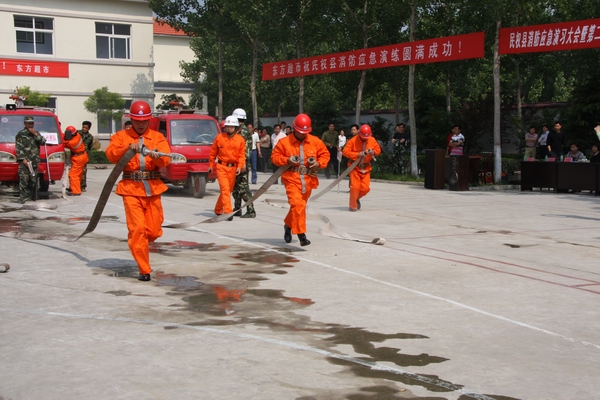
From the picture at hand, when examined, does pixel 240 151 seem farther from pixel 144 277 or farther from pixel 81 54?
pixel 81 54

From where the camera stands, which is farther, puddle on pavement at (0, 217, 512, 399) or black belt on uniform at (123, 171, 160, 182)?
black belt on uniform at (123, 171, 160, 182)

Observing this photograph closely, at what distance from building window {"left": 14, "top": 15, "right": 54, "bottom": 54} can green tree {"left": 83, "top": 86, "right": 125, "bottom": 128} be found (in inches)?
143

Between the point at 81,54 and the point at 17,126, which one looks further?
the point at 81,54

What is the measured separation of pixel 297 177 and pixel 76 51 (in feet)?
107

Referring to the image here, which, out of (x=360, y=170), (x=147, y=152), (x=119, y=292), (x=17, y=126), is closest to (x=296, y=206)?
(x=147, y=152)

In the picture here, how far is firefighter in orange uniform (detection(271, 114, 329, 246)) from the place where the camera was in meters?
10.7

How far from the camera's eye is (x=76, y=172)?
1894 centimetres

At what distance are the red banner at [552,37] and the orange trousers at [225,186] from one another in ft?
34.6

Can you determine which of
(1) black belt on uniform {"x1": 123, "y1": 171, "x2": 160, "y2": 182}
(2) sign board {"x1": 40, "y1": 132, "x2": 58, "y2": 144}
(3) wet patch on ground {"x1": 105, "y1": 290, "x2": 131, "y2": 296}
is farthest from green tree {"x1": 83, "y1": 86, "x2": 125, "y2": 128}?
(3) wet patch on ground {"x1": 105, "y1": 290, "x2": 131, "y2": 296}

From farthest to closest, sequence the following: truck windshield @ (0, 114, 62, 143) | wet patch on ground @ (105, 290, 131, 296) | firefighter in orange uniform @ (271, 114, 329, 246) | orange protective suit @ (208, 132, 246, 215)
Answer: truck windshield @ (0, 114, 62, 143) < orange protective suit @ (208, 132, 246, 215) < firefighter in orange uniform @ (271, 114, 329, 246) < wet patch on ground @ (105, 290, 131, 296)

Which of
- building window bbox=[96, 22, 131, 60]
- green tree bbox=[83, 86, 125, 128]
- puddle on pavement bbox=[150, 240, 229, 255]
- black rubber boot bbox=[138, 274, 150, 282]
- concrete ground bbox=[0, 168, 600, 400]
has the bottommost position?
concrete ground bbox=[0, 168, 600, 400]

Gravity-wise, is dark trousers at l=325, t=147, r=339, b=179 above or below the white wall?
below

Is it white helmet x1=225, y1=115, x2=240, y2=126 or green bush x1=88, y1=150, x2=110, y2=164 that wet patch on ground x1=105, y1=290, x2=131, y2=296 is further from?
green bush x1=88, y1=150, x2=110, y2=164

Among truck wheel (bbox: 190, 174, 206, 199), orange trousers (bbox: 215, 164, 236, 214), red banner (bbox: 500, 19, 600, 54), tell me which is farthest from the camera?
red banner (bbox: 500, 19, 600, 54)
